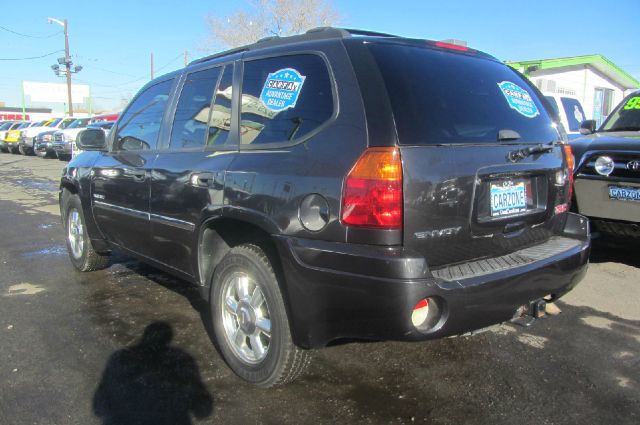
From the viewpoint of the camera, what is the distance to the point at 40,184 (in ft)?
45.1

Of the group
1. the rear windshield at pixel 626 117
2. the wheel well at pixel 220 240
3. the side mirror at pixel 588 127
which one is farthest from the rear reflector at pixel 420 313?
the rear windshield at pixel 626 117

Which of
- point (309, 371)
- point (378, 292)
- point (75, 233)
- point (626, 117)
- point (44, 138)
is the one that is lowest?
point (309, 371)

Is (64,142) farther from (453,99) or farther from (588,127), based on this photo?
(453,99)

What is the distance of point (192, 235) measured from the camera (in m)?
3.37

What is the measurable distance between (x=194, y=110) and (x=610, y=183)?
3543 mm

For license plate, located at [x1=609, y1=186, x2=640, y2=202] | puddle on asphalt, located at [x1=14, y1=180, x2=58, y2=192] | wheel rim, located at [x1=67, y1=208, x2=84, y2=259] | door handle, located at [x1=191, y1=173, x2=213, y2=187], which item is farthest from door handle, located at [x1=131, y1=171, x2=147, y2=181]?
puddle on asphalt, located at [x1=14, y1=180, x2=58, y2=192]

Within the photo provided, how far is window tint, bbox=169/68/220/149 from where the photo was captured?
3.51m

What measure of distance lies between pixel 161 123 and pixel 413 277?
8.10 feet

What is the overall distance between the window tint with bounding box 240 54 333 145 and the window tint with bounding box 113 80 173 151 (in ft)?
3.61

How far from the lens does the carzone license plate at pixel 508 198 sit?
274cm

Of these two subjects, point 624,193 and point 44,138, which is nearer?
point 624,193

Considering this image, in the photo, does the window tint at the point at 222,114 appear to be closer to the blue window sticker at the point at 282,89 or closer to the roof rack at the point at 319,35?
the roof rack at the point at 319,35

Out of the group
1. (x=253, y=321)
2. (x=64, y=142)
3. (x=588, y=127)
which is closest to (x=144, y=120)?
(x=253, y=321)

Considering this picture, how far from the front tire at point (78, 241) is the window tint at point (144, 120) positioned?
1.03 m
